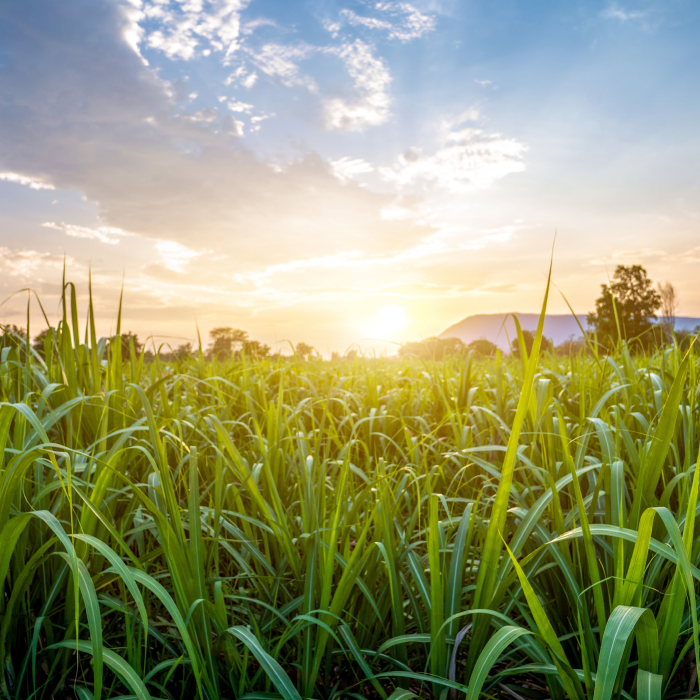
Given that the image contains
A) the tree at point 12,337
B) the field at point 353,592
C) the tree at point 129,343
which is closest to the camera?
the field at point 353,592

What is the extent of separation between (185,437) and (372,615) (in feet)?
4.21

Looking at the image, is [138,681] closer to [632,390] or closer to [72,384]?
[72,384]

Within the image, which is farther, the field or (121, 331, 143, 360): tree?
(121, 331, 143, 360): tree

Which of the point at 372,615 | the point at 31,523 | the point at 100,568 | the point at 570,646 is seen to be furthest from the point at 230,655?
the point at 570,646

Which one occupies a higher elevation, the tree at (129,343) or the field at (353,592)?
the tree at (129,343)

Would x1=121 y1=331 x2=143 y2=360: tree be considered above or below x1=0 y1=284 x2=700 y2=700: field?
above

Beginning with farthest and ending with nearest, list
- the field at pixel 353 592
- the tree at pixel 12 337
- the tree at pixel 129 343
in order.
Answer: the tree at pixel 129 343 < the tree at pixel 12 337 < the field at pixel 353 592

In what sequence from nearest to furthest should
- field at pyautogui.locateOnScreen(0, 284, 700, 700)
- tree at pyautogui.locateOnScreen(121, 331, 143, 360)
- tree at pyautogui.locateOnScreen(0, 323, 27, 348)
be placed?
field at pyautogui.locateOnScreen(0, 284, 700, 700), tree at pyautogui.locateOnScreen(0, 323, 27, 348), tree at pyautogui.locateOnScreen(121, 331, 143, 360)

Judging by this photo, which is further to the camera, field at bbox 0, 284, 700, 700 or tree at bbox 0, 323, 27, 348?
tree at bbox 0, 323, 27, 348

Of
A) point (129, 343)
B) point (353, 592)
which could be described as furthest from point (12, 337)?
point (353, 592)

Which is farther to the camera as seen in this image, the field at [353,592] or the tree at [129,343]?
the tree at [129,343]

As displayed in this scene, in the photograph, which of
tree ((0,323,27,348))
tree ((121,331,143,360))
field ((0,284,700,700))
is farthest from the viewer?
tree ((121,331,143,360))

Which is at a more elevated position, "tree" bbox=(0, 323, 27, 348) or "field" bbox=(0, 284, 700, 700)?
"tree" bbox=(0, 323, 27, 348)

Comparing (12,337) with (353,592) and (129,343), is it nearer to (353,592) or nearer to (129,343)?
(129,343)
